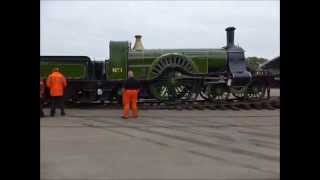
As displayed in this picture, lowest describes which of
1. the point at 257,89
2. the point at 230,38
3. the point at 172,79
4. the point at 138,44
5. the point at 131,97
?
the point at 131,97

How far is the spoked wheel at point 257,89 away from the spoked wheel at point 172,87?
2.40m

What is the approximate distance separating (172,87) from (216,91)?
185 centimetres

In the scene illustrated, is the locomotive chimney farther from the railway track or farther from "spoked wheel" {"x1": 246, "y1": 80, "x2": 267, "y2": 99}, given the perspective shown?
"spoked wheel" {"x1": 246, "y1": 80, "x2": 267, "y2": 99}

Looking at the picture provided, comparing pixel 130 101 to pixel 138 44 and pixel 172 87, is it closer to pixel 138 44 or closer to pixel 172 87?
pixel 172 87

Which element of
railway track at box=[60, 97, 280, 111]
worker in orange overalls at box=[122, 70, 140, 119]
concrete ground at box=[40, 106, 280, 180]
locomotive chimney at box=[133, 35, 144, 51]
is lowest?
concrete ground at box=[40, 106, 280, 180]

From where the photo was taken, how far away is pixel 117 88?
2222cm

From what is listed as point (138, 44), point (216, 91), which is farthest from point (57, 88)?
point (216, 91)

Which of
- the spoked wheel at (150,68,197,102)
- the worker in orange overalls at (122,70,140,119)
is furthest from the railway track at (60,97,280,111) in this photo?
the worker in orange overalls at (122,70,140,119)

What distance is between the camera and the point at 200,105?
2108 centimetres

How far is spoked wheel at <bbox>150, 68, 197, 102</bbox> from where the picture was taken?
72.7 feet

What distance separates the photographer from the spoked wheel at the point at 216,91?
22.1m
